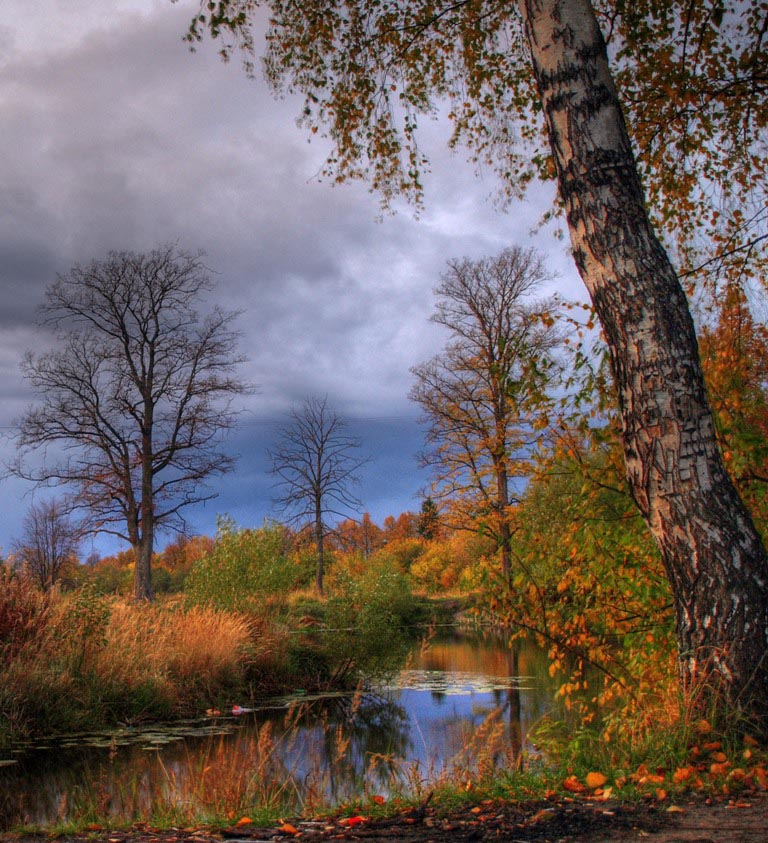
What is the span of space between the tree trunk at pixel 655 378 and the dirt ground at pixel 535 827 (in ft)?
2.84

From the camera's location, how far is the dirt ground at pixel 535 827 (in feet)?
9.50

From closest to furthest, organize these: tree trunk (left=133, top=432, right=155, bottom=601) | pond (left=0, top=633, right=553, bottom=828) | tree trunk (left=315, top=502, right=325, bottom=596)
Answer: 1. pond (left=0, top=633, right=553, bottom=828)
2. tree trunk (left=133, top=432, right=155, bottom=601)
3. tree trunk (left=315, top=502, right=325, bottom=596)

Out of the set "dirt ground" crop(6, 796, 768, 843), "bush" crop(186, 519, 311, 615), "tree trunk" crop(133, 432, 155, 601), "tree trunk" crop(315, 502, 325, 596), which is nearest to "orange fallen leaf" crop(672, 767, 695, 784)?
"dirt ground" crop(6, 796, 768, 843)

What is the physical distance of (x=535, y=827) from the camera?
3037 millimetres

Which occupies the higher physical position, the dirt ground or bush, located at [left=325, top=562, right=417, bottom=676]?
bush, located at [left=325, top=562, right=417, bottom=676]

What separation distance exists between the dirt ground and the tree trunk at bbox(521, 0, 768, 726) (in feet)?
2.84

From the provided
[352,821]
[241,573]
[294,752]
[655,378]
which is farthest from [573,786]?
[241,573]

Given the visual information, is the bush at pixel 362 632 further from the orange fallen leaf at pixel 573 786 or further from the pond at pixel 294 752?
the orange fallen leaf at pixel 573 786

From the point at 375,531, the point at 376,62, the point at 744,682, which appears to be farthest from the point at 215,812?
the point at 375,531

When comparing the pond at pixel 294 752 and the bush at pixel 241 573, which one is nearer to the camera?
the pond at pixel 294 752

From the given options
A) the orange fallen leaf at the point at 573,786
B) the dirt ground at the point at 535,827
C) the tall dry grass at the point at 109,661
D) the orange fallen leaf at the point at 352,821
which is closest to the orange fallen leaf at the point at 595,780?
the orange fallen leaf at the point at 573,786

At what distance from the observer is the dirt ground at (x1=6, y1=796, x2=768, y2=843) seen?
2.89 m

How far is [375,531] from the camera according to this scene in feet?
297

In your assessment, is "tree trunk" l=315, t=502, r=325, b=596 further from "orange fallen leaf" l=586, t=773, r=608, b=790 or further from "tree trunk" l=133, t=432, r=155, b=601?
"orange fallen leaf" l=586, t=773, r=608, b=790
